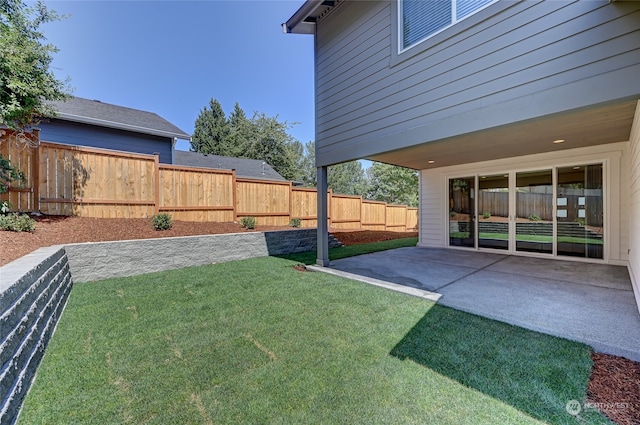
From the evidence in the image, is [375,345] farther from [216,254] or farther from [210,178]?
[210,178]

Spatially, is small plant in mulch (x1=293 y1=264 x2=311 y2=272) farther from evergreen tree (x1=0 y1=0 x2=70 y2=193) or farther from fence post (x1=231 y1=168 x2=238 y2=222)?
evergreen tree (x1=0 y1=0 x2=70 y2=193)

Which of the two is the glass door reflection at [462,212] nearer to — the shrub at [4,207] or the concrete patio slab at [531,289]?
the concrete patio slab at [531,289]

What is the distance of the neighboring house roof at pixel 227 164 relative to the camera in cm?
1329

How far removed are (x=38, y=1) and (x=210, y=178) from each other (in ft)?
15.3

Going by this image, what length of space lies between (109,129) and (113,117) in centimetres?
58

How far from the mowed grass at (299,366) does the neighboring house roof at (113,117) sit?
8502 mm

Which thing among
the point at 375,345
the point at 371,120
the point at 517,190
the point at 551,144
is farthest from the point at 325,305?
the point at 517,190

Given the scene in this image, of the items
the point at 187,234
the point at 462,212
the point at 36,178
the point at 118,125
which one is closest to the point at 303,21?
the point at 187,234

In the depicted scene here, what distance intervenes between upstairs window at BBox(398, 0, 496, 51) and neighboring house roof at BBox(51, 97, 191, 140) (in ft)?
33.2

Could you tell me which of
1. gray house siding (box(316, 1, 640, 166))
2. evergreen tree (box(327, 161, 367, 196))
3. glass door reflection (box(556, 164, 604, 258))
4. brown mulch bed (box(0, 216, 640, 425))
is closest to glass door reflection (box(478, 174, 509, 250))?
glass door reflection (box(556, 164, 604, 258))

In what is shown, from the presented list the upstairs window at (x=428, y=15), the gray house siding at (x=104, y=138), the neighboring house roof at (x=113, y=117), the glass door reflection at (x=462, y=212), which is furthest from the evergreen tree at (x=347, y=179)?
the upstairs window at (x=428, y=15)

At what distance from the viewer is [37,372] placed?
6.72 ft

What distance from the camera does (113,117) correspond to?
9953 millimetres

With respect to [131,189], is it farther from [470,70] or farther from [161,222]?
[470,70]
